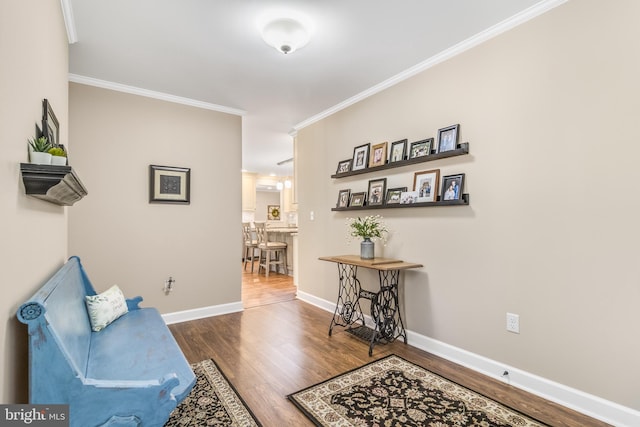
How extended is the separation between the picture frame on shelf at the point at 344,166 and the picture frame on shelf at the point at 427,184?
90 cm

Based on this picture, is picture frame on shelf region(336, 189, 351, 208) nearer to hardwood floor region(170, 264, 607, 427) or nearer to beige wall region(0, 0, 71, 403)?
hardwood floor region(170, 264, 607, 427)

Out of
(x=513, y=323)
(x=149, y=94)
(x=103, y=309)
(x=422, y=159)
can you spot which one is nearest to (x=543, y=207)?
(x=513, y=323)

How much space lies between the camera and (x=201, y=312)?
361 cm

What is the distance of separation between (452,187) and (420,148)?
1.57 feet

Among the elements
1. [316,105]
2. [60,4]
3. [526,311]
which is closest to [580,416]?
[526,311]

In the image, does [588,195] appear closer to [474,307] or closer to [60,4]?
[474,307]

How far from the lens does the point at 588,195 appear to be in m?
1.83

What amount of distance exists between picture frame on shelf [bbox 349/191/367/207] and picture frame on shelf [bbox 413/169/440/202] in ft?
2.15

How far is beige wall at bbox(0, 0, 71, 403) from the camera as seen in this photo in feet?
3.20

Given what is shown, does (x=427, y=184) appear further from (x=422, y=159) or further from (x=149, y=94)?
(x=149, y=94)

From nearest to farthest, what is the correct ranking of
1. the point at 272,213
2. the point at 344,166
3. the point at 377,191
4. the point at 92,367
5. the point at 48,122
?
the point at 92,367 → the point at 48,122 → the point at 377,191 → the point at 344,166 → the point at 272,213

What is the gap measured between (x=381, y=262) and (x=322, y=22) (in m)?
1.91

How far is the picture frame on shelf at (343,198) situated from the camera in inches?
140

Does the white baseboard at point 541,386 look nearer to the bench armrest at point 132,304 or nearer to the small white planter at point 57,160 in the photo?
the bench armrest at point 132,304
